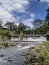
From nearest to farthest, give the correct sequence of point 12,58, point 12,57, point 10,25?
point 12,58 < point 12,57 < point 10,25

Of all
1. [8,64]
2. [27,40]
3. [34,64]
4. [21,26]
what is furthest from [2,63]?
[21,26]

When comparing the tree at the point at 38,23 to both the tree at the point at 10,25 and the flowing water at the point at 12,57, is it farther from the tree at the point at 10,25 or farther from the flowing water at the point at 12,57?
the flowing water at the point at 12,57

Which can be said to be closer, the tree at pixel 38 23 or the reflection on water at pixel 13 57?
the reflection on water at pixel 13 57

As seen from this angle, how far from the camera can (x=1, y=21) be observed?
3155 inches

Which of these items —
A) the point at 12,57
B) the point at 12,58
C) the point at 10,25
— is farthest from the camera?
the point at 10,25

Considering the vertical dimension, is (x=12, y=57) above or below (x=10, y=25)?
below

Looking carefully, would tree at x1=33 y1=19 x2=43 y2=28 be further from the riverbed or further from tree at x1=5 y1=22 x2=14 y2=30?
the riverbed

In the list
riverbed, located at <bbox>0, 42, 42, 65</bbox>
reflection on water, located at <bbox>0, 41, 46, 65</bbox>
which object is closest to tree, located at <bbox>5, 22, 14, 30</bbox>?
reflection on water, located at <bbox>0, 41, 46, 65</bbox>

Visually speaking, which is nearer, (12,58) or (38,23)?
(12,58)

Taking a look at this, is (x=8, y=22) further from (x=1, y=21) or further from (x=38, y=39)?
(x=38, y=39)

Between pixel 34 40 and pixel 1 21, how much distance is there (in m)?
42.3

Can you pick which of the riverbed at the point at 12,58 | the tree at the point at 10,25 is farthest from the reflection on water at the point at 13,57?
the tree at the point at 10,25

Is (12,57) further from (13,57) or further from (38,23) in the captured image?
(38,23)

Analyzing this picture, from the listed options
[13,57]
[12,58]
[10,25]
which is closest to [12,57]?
[13,57]
